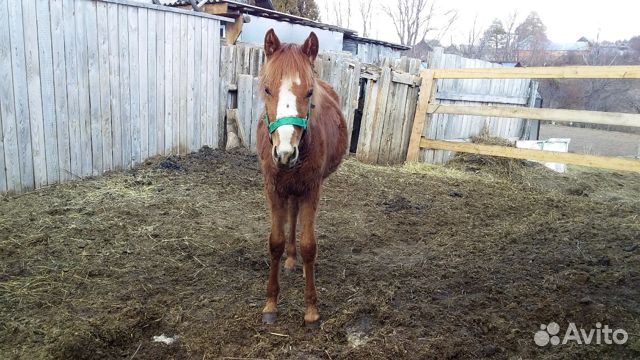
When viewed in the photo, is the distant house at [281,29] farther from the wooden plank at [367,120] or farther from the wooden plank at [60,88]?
the wooden plank at [60,88]

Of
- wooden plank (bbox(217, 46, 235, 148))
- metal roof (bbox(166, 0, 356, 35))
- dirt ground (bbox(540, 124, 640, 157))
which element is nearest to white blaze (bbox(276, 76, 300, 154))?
wooden plank (bbox(217, 46, 235, 148))

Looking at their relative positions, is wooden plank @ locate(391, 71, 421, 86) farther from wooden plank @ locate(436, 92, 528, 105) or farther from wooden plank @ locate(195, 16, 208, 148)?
wooden plank @ locate(195, 16, 208, 148)

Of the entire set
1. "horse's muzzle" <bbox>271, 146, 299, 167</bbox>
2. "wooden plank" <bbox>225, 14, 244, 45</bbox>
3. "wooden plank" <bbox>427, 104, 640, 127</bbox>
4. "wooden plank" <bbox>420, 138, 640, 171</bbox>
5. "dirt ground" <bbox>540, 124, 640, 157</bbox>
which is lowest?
"dirt ground" <bbox>540, 124, 640, 157</bbox>

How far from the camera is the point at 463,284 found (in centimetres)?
320

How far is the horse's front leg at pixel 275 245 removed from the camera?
8.82 feet

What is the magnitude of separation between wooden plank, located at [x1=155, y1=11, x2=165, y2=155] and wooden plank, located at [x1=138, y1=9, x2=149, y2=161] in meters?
0.15

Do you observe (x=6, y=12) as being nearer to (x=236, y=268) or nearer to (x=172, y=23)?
(x=172, y=23)

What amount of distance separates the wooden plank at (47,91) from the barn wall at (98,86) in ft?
0.03

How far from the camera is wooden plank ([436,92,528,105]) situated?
8.75m

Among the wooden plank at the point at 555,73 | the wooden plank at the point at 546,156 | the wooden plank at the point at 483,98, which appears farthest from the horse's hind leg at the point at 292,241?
the wooden plank at the point at 483,98

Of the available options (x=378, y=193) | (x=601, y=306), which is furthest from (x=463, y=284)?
(x=378, y=193)

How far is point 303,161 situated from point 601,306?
2.19 m

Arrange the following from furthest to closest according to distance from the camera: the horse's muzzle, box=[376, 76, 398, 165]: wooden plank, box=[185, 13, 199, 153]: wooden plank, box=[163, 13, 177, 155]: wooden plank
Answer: box=[376, 76, 398, 165]: wooden plank < box=[185, 13, 199, 153]: wooden plank < box=[163, 13, 177, 155]: wooden plank < the horse's muzzle

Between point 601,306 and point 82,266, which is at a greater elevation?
point 601,306
